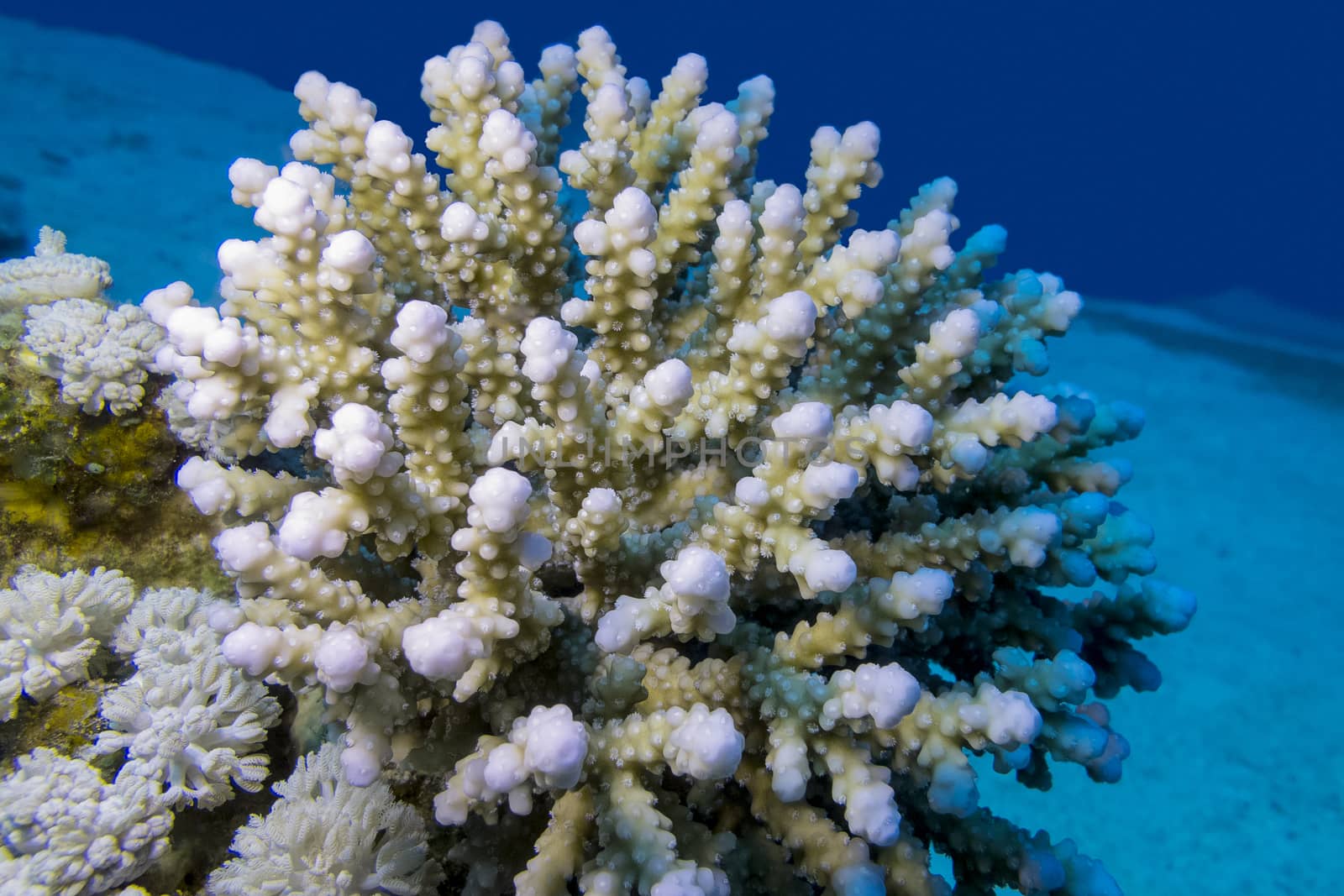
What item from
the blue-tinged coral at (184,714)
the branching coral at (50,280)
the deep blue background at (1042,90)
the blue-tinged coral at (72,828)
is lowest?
the blue-tinged coral at (72,828)

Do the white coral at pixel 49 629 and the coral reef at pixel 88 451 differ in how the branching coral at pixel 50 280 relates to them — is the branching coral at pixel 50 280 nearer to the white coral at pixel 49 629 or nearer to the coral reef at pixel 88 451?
the coral reef at pixel 88 451

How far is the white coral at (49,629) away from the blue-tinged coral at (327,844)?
0.51 metres

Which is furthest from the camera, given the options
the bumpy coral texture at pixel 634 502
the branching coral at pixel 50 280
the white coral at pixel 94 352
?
the branching coral at pixel 50 280

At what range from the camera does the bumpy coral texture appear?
1414 millimetres

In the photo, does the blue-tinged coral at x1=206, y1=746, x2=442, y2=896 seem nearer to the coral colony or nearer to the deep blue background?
the coral colony

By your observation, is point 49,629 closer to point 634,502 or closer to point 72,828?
point 72,828

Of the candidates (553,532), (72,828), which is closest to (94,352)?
(72,828)

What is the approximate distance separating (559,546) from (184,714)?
2.68 ft

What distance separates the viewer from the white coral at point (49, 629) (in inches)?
63.7

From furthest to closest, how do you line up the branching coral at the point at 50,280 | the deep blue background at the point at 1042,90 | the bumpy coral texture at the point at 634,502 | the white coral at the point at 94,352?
the deep blue background at the point at 1042,90
the branching coral at the point at 50,280
the white coral at the point at 94,352
the bumpy coral texture at the point at 634,502

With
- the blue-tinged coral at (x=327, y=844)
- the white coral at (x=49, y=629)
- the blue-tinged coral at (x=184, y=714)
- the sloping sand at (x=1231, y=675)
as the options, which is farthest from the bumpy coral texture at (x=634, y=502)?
the sloping sand at (x=1231, y=675)

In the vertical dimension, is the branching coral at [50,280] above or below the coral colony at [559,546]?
above

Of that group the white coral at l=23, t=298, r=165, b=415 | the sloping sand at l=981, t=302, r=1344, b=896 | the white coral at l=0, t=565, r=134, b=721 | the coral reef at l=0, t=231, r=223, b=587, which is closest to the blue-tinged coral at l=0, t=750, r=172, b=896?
the white coral at l=0, t=565, r=134, b=721

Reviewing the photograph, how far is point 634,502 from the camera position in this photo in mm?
1885
